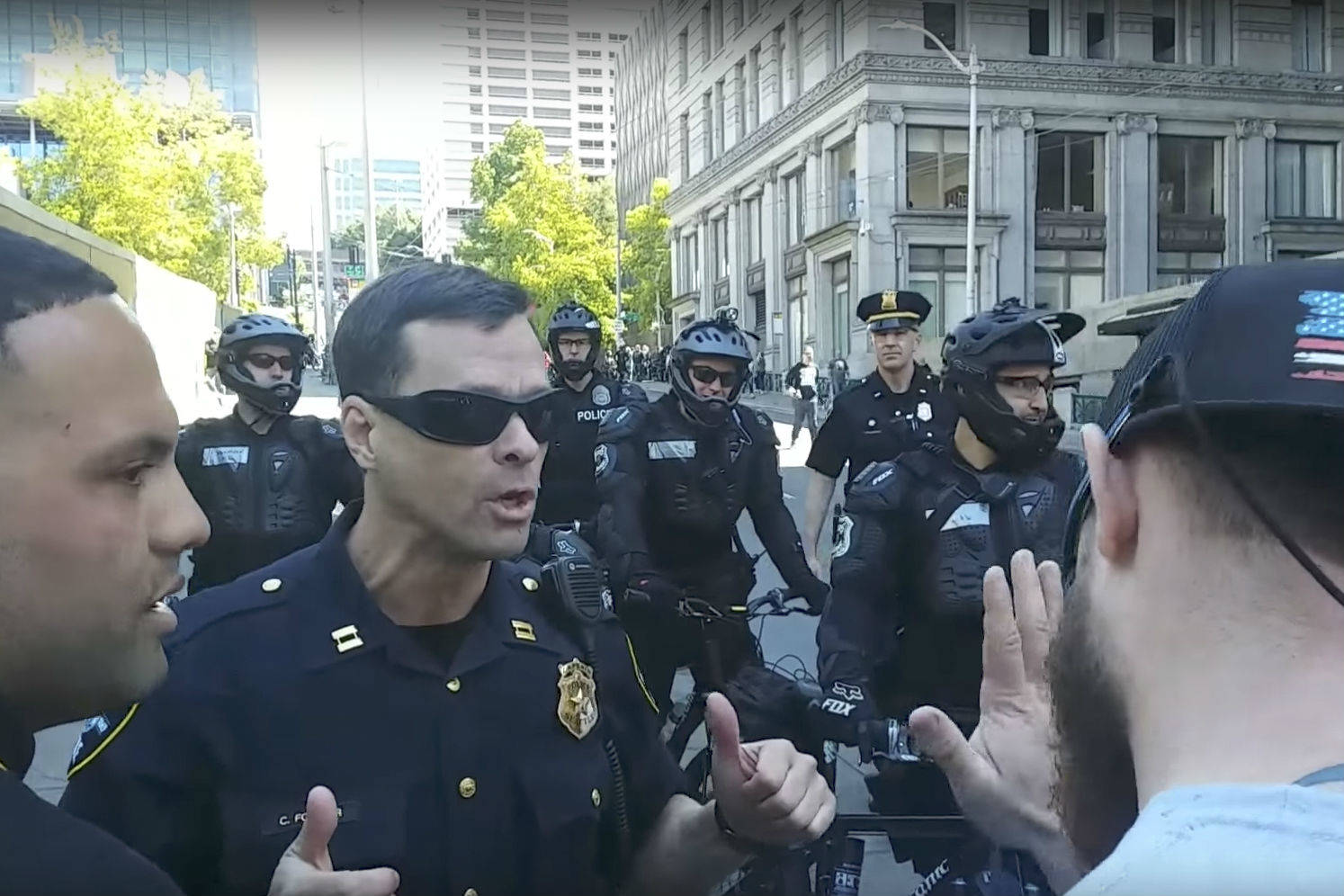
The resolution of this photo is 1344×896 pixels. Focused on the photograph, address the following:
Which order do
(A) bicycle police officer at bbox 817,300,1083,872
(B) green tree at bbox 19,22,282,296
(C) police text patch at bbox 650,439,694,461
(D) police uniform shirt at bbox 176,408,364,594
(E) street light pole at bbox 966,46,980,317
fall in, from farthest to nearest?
(E) street light pole at bbox 966,46,980,317 < (B) green tree at bbox 19,22,282,296 < (C) police text patch at bbox 650,439,694,461 < (D) police uniform shirt at bbox 176,408,364,594 < (A) bicycle police officer at bbox 817,300,1083,872

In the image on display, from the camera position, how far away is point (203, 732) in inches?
68.4

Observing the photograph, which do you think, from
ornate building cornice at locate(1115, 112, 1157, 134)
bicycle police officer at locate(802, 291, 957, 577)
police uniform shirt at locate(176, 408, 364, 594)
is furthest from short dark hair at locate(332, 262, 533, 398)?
ornate building cornice at locate(1115, 112, 1157, 134)

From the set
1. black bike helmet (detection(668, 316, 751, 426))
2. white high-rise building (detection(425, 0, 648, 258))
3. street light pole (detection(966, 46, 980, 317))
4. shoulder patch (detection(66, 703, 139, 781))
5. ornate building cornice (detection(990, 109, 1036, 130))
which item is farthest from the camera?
ornate building cornice (detection(990, 109, 1036, 130))

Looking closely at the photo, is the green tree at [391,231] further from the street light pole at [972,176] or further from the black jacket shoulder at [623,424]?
the black jacket shoulder at [623,424]

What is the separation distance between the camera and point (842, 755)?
4.39 meters

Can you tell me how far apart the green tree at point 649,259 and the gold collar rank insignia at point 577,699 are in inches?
1750

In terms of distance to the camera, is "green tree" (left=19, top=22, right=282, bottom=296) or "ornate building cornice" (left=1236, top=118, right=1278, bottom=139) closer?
"green tree" (left=19, top=22, right=282, bottom=296)

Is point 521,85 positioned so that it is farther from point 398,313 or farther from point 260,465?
point 398,313

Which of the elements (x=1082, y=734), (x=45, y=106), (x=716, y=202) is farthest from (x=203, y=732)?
(x=716, y=202)

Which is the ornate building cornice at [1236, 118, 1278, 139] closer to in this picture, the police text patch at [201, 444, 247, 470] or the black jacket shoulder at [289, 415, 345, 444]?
the black jacket shoulder at [289, 415, 345, 444]

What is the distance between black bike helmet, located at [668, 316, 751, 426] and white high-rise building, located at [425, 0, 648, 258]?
115cm

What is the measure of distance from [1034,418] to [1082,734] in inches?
93.7

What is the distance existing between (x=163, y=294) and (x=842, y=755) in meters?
21.7

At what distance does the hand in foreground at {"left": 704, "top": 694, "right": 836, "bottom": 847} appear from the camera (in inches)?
68.9
